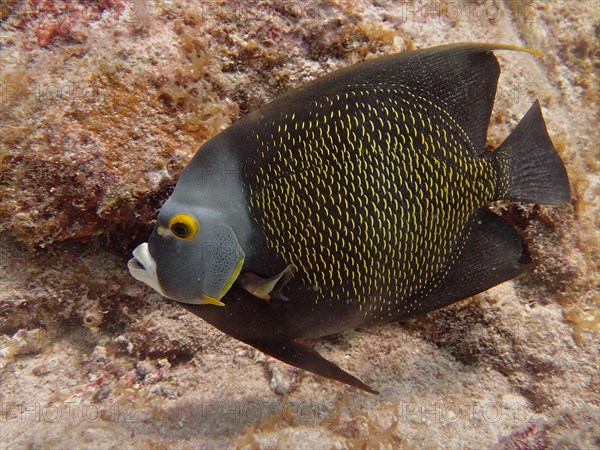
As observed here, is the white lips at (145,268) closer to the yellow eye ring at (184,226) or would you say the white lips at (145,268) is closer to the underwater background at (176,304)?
the yellow eye ring at (184,226)

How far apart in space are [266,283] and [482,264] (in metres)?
1.14

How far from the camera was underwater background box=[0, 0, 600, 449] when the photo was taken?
2090 millimetres

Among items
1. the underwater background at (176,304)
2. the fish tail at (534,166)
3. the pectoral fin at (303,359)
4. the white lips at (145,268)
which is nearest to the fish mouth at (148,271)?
the white lips at (145,268)

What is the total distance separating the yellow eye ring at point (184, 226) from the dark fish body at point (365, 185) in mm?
104

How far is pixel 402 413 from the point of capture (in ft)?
6.92

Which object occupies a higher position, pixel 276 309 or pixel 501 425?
pixel 276 309

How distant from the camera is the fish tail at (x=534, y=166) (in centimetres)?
185

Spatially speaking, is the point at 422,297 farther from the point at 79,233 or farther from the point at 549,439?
the point at 79,233

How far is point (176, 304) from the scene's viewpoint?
8.08 ft

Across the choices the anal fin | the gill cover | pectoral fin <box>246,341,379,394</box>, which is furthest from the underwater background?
the gill cover

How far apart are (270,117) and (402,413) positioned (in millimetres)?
1748

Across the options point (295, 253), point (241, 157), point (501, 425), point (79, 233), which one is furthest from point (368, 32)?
point (501, 425)

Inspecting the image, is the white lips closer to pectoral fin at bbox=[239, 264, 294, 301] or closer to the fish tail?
pectoral fin at bbox=[239, 264, 294, 301]

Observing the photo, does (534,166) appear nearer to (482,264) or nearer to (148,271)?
(482,264)
